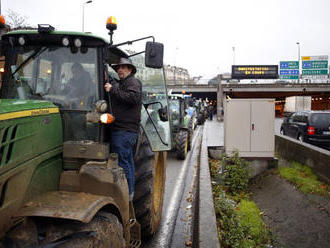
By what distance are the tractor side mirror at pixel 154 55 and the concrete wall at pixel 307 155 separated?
5224mm

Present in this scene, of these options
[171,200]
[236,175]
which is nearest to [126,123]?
[171,200]

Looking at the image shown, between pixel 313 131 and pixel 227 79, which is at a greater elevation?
pixel 227 79

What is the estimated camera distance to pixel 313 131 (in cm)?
1208

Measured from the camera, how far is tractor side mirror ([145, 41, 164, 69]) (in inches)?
129

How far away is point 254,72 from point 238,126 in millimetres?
37598

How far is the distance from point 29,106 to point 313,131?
39.2 ft

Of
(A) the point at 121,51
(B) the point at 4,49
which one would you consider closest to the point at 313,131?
(A) the point at 121,51

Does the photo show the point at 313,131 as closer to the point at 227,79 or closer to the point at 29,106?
the point at 29,106

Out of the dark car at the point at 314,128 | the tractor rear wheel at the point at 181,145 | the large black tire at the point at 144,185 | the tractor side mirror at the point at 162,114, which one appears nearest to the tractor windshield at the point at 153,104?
the tractor side mirror at the point at 162,114

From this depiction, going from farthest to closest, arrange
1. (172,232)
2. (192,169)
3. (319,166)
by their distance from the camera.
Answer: (192,169) → (319,166) → (172,232)

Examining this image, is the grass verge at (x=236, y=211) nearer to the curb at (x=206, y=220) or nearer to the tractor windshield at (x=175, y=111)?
the curb at (x=206, y=220)

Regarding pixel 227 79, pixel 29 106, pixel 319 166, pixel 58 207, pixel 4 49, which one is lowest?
pixel 319 166

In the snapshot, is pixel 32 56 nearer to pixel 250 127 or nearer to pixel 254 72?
pixel 250 127

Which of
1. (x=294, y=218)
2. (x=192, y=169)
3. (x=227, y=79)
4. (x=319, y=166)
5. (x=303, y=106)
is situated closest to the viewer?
(x=294, y=218)
